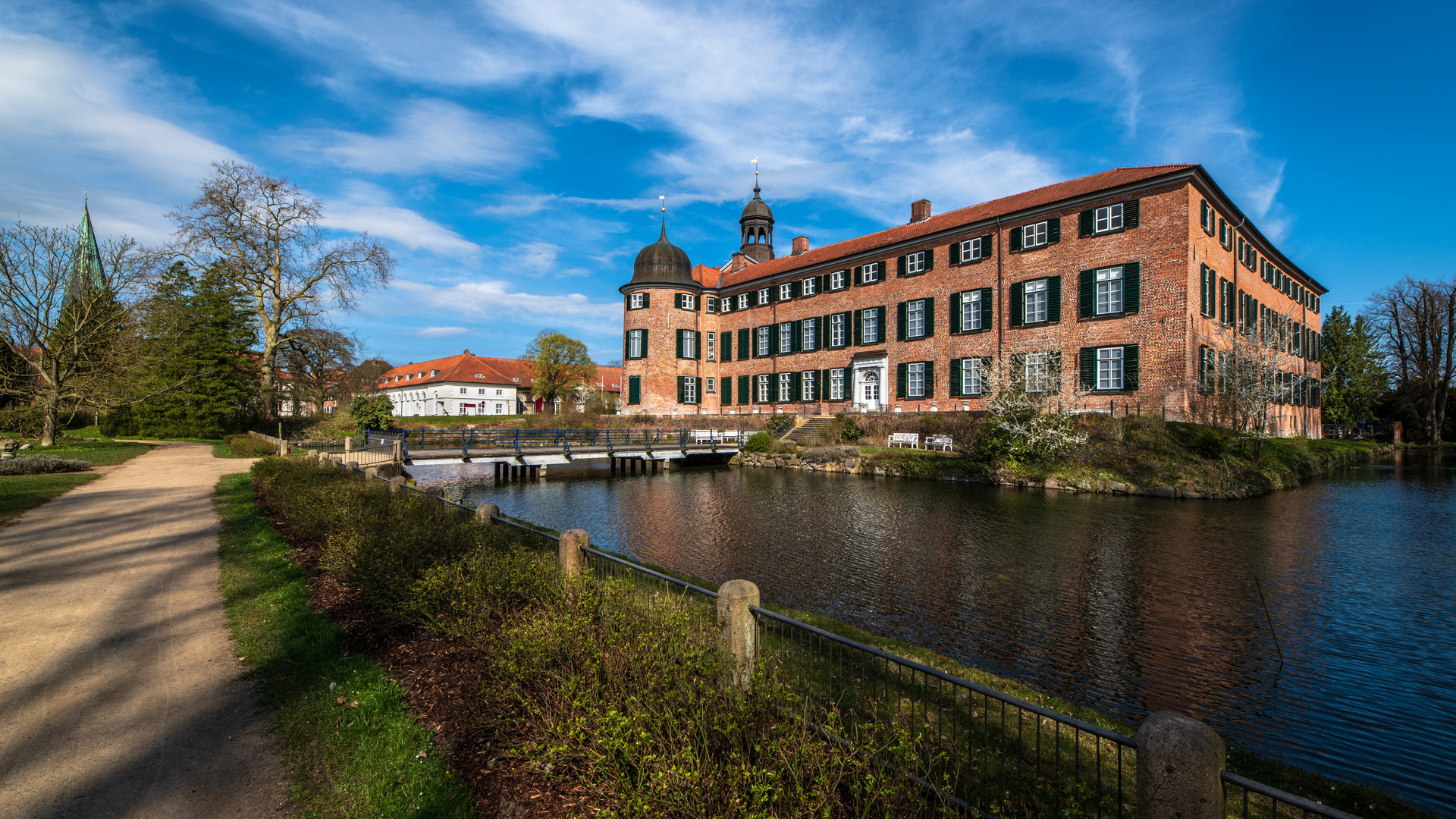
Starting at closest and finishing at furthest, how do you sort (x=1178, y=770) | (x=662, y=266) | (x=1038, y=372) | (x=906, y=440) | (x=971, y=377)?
1. (x=1178, y=770)
2. (x=1038, y=372)
3. (x=906, y=440)
4. (x=971, y=377)
5. (x=662, y=266)

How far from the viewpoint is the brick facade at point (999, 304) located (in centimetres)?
2358

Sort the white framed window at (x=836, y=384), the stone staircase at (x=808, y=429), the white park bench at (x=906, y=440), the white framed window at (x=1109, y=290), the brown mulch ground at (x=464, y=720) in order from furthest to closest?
the white framed window at (x=836, y=384) < the stone staircase at (x=808, y=429) < the white park bench at (x=906, y=440) < the white framed window at (x=1109, y=290) < the brown mulch ground at (x=464, y=720)

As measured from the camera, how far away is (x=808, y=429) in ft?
110

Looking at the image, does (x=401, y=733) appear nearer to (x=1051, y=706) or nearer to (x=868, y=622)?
(x=1051, y=706)

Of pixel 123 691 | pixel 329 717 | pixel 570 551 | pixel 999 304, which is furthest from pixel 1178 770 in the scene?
pixel 999 304

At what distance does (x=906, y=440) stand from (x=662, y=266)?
846 inches

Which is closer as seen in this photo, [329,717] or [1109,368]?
[329,717]

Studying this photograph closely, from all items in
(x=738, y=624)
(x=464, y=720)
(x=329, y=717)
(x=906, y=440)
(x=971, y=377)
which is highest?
(x=971, y=377)

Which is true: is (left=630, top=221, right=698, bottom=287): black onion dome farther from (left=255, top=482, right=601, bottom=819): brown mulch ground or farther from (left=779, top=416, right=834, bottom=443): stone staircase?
(left=255, top=482, right=601, bottom=819): brown mulch ground

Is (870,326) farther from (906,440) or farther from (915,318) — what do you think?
(906,440)

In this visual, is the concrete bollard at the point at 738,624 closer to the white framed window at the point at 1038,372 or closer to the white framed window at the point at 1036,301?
the white framed window at the point at 1038,372

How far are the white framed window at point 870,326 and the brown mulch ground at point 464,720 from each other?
101ft

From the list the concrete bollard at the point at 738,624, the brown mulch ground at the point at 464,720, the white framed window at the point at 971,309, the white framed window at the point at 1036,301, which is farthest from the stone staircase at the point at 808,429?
the concrete bollard at the point at 738,624

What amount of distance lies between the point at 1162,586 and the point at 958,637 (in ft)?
14.7
